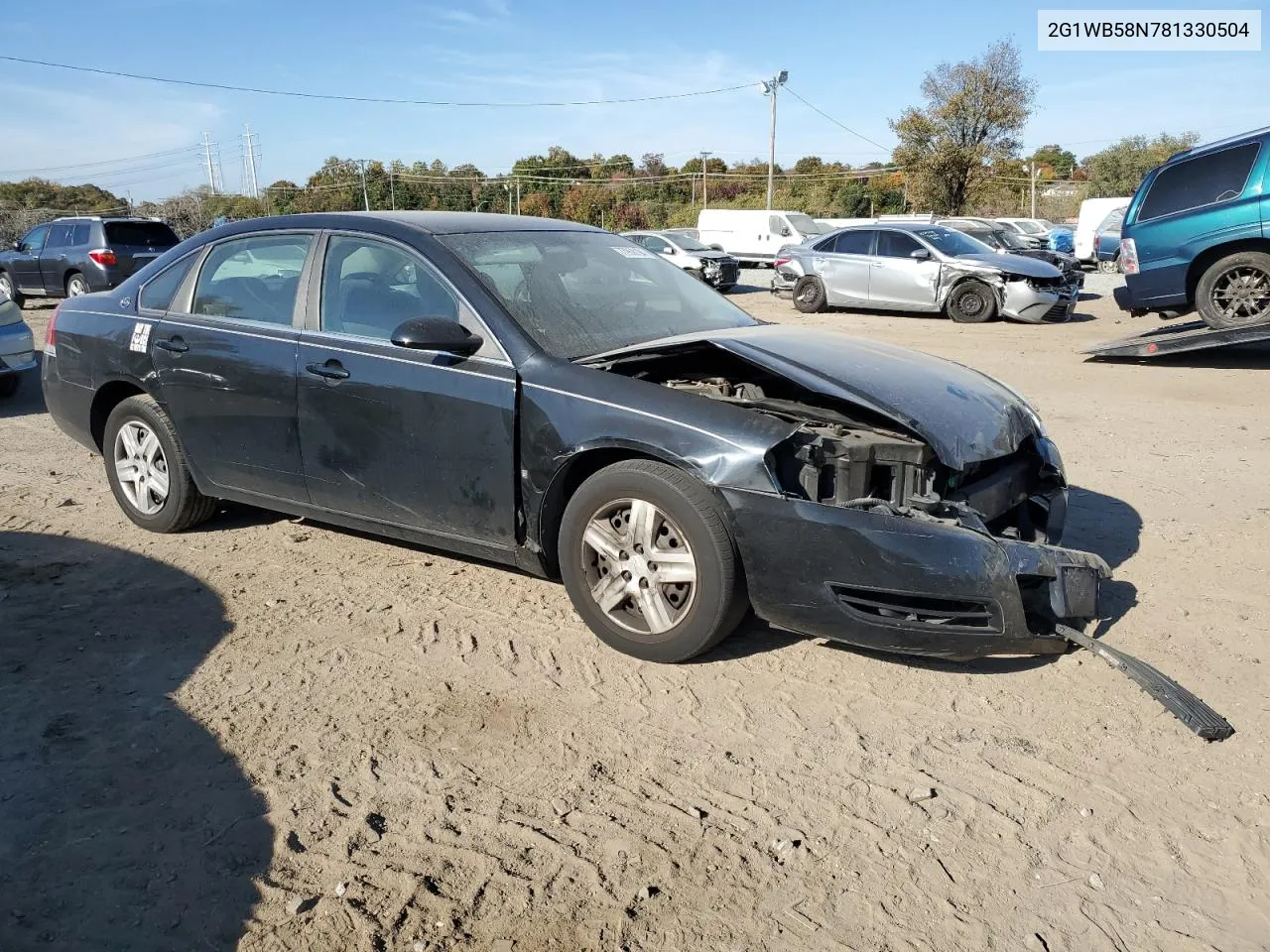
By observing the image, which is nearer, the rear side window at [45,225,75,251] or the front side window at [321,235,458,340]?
the front side window at [321,235,458,340]

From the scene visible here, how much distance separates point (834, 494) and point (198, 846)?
90.9 inches

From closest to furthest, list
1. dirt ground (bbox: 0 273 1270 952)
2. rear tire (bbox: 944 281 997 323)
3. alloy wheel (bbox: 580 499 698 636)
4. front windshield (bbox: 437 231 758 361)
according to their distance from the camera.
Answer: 1. dirt ground (bbox: 0 273 1270 952)
2. alloy wheel (bbox: 580 499 698 636)
3. front windshield (bbox: 437 231 758 361)
4. rear tire (bbox: 944 281 997 323)

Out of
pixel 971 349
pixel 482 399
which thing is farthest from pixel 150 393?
pixel 971 349

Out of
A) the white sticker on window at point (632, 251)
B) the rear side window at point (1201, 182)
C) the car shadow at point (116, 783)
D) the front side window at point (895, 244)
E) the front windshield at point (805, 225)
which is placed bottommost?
the car shadow at point (116, 783)

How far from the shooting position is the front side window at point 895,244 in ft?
55.0

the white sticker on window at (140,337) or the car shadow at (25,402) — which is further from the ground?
the white sticker on window at (140,337)

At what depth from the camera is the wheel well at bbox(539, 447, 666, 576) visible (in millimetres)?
3980

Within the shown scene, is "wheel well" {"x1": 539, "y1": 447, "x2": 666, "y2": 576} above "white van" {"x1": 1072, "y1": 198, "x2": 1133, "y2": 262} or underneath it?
underneath

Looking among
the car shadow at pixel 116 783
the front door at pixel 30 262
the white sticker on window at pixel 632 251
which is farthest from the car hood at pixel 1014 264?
the front door at pixel 30 262

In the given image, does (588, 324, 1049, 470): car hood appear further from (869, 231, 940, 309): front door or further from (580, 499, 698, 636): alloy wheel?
(869, 231, 940, 309): front door

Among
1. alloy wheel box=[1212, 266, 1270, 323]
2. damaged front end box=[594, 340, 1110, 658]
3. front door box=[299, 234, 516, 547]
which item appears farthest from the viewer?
alloy wheel box=[1212, 266, 1270, 323]

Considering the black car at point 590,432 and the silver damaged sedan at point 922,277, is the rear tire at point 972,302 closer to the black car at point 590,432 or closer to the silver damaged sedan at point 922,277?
the silver damaged sedan at point 922,277

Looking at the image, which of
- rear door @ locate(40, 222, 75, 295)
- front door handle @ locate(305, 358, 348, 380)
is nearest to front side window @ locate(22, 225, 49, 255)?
rear door @ locate(40, 222, 75, 295)

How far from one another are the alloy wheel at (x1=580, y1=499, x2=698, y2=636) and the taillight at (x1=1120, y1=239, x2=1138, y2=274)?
10.0 meters
